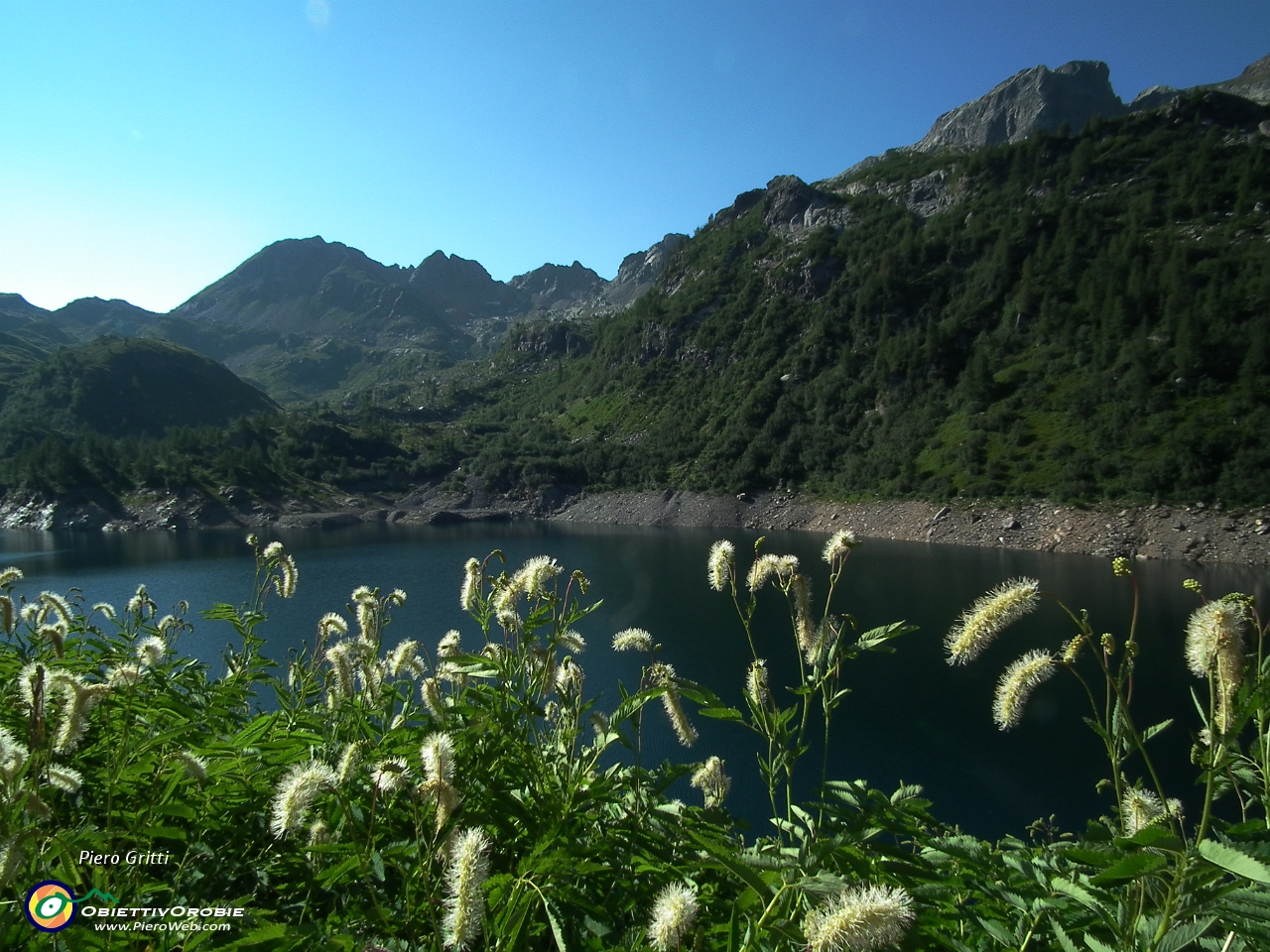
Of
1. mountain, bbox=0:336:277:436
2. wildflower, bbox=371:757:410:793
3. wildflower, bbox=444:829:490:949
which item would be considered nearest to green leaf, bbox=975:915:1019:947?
wildflower, bbox=444:829:490:949

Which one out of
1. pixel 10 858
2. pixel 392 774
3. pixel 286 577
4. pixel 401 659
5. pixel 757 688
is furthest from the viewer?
pixel 286 577

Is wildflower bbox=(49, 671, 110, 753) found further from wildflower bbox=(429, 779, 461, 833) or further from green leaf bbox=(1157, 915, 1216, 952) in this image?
green leaf bbox=(1157, 915, 1216, 952)

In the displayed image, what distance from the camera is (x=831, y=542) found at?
3125 mm

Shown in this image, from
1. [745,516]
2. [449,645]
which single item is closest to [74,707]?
[449,645]

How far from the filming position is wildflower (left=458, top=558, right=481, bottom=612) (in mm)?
3920

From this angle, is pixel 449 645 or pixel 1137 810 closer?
pixel 1137 810

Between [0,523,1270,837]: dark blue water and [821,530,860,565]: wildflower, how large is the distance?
1.32m

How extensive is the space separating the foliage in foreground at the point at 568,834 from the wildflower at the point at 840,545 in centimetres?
2

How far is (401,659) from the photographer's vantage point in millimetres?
3920

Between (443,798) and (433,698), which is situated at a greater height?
(443,798)

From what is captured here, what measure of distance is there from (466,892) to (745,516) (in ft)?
314

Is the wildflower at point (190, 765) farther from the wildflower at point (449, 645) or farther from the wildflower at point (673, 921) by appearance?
the wildflower at point (449, 645)

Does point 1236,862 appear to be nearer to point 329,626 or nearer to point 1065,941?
point 1065,941

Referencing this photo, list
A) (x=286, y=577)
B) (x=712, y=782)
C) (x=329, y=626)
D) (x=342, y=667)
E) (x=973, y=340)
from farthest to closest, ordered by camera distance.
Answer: (x=973, y=340) < (x=286, y=577) < (x=329, y=626) < (x=712, y=782) < (x=342, y=667)
